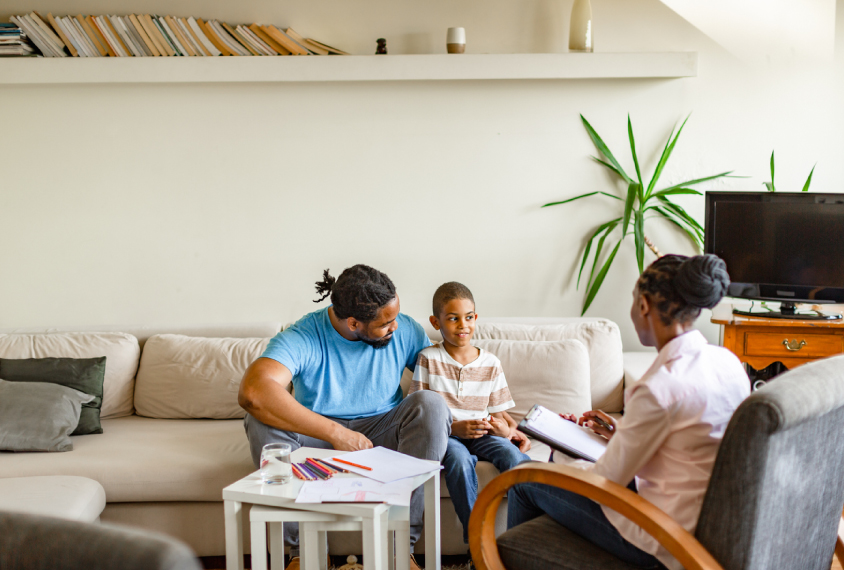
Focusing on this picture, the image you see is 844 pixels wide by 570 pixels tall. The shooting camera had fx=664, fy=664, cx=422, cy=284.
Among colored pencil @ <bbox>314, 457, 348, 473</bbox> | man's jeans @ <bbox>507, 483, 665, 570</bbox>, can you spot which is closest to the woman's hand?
man's jeans @ <bbox>507, 483, 665, 570</bbox>

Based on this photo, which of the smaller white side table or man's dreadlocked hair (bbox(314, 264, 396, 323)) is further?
man's dreadlocked hair (bbox(314, 264, 396, 323))

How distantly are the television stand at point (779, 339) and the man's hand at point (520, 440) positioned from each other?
3.10 ft

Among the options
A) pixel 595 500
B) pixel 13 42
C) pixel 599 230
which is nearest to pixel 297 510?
pixel 595 500

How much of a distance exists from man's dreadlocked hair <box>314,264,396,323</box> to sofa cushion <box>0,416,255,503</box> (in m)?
0.62

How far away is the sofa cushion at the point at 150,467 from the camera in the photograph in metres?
2.16

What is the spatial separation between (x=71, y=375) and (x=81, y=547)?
204 cm

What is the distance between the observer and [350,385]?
2.23m

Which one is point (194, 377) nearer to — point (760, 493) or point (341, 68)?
point (341, 68)

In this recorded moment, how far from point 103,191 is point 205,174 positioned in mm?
494

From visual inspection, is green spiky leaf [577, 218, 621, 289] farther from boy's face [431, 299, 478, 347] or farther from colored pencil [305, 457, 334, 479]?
colored pencil [305, 457, 334, 479]

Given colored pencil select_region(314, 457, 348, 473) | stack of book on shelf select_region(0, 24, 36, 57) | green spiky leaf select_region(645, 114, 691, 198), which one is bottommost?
colored pencil select_region(314, 457, 348, 473)

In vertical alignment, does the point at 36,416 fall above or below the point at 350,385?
below

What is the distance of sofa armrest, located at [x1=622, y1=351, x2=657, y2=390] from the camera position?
2.60 meters

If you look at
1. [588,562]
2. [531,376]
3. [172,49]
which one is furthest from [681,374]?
[172,49]
